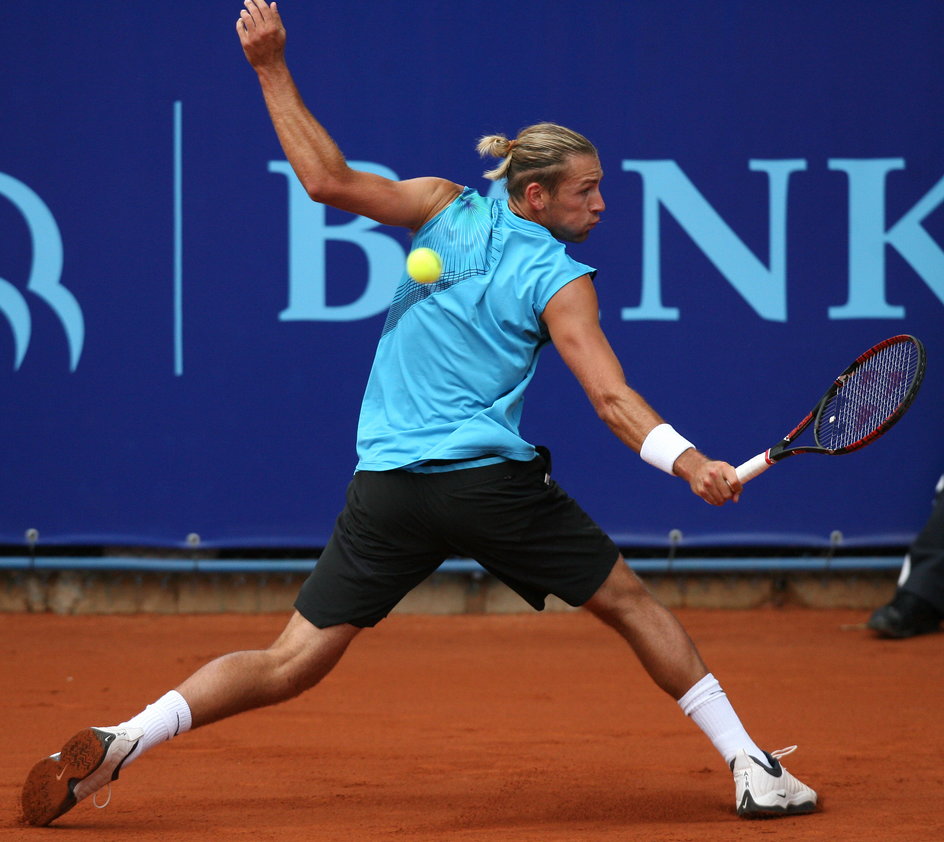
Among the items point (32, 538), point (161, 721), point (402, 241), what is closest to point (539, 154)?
point (161, 721)

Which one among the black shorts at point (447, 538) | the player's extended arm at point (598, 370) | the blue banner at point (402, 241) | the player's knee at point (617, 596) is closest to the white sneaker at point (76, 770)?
the black shorts at point (447, 538)

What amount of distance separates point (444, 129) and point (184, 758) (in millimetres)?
2780

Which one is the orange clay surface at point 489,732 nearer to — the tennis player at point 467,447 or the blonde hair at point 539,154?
the tennis player at point 467,447

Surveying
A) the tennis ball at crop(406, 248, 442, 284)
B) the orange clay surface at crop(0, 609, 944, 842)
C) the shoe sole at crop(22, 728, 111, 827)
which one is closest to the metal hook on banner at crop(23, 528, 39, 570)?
the orange clay surface at crop(0, 609, 944, 842)

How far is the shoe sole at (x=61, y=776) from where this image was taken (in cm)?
275

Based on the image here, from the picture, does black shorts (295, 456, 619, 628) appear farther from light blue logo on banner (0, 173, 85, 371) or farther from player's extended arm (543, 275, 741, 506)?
light blue logo on banner (0, 173, 85, 371)

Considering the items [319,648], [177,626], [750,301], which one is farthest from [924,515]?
[319,648]

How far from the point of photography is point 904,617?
16.9 feet

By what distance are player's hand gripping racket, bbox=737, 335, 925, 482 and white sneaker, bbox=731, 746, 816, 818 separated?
61 cm

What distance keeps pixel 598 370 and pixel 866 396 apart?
70 cm

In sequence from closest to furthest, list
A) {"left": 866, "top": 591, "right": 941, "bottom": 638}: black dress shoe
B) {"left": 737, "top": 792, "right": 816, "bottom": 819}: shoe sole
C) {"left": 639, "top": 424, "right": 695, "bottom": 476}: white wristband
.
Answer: {"left": 639, "top": 424, "right": 695, "bottom": 476}: white wristband
{"left": 737, "top": 792, "right": 816, "bottom": 819}: shoe sole
{"left": 866, "top": 591, "right": 941, "bottom": 638}: black dress shoe

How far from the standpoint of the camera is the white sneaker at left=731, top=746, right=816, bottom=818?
9.66 ft

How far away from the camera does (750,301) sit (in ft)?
18.0

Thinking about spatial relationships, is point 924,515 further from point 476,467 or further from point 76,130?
point 76,130
